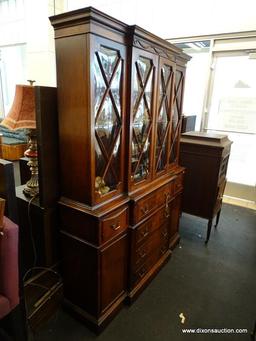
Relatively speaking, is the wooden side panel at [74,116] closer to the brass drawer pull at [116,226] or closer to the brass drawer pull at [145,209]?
the brass drawer pull at [116,226]

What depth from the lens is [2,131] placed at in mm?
5375

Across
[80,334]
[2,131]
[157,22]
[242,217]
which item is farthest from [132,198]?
[2,131]

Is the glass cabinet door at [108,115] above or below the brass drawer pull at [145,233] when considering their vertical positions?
above

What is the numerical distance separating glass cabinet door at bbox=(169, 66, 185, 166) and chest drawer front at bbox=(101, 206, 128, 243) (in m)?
0.85

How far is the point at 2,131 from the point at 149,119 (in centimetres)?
471

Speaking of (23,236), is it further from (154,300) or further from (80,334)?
(154,300)

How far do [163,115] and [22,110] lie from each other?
1.03m

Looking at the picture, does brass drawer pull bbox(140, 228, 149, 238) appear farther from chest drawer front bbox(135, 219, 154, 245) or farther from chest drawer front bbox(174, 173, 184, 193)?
chest drawer front bbox(174, 173, 184, 193)

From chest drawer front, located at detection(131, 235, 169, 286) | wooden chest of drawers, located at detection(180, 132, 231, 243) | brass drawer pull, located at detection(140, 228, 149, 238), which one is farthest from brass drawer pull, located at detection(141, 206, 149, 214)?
wooden chest of drawers, located at detection(180, 132, 231, 243)

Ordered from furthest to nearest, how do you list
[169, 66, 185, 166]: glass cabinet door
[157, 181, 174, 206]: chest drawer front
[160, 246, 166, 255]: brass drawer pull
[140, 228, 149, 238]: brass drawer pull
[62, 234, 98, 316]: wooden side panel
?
[160, 246, 166, 255]: brass drawer pull
[169, 66, 185, 166]: glass cabinet door
[157, 181, 174, 206]: chest drawer front
[140, 228, 149, 238]: brass drawer pull
[62, 234, 98, 316]: wooden side panel

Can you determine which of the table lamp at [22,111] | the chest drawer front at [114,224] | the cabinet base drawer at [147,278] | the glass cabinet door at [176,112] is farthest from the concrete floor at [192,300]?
the table lamp at [22,111]

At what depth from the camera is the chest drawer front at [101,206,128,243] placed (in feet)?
4.58

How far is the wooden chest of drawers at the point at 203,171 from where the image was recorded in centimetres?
240

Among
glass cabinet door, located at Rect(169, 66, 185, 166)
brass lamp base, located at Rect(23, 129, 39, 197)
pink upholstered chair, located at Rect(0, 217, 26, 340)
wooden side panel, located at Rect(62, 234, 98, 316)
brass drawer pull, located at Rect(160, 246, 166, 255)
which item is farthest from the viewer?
brass drawer pull, located at Rect(160, 246, 166, 255)
